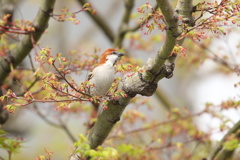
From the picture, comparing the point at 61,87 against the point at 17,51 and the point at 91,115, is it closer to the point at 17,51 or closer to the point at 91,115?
the point at 17,51

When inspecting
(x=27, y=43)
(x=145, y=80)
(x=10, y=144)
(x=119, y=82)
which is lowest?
(x=145, y=80)

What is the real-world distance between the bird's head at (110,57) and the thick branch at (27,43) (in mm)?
735

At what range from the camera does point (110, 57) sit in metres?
3.87

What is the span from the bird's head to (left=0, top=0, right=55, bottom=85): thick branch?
735 mm

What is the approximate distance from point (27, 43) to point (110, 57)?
95 cm

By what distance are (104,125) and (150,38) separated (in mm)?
3507

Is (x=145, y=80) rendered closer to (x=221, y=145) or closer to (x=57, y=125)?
(x=221, y=145)

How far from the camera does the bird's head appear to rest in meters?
3.76

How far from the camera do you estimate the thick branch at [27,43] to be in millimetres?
3849

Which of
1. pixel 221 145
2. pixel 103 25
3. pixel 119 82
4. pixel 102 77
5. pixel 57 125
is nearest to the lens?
pixel 119 82

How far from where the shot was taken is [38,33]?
3.96 meters

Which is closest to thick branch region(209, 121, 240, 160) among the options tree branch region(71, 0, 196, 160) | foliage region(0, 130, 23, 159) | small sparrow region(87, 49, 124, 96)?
tree branch region(71, 0, 196, 160)

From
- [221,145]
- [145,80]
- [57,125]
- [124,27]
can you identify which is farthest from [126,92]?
[124,27]

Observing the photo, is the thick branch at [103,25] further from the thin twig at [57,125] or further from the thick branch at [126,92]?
the thick branch at [126,92]
